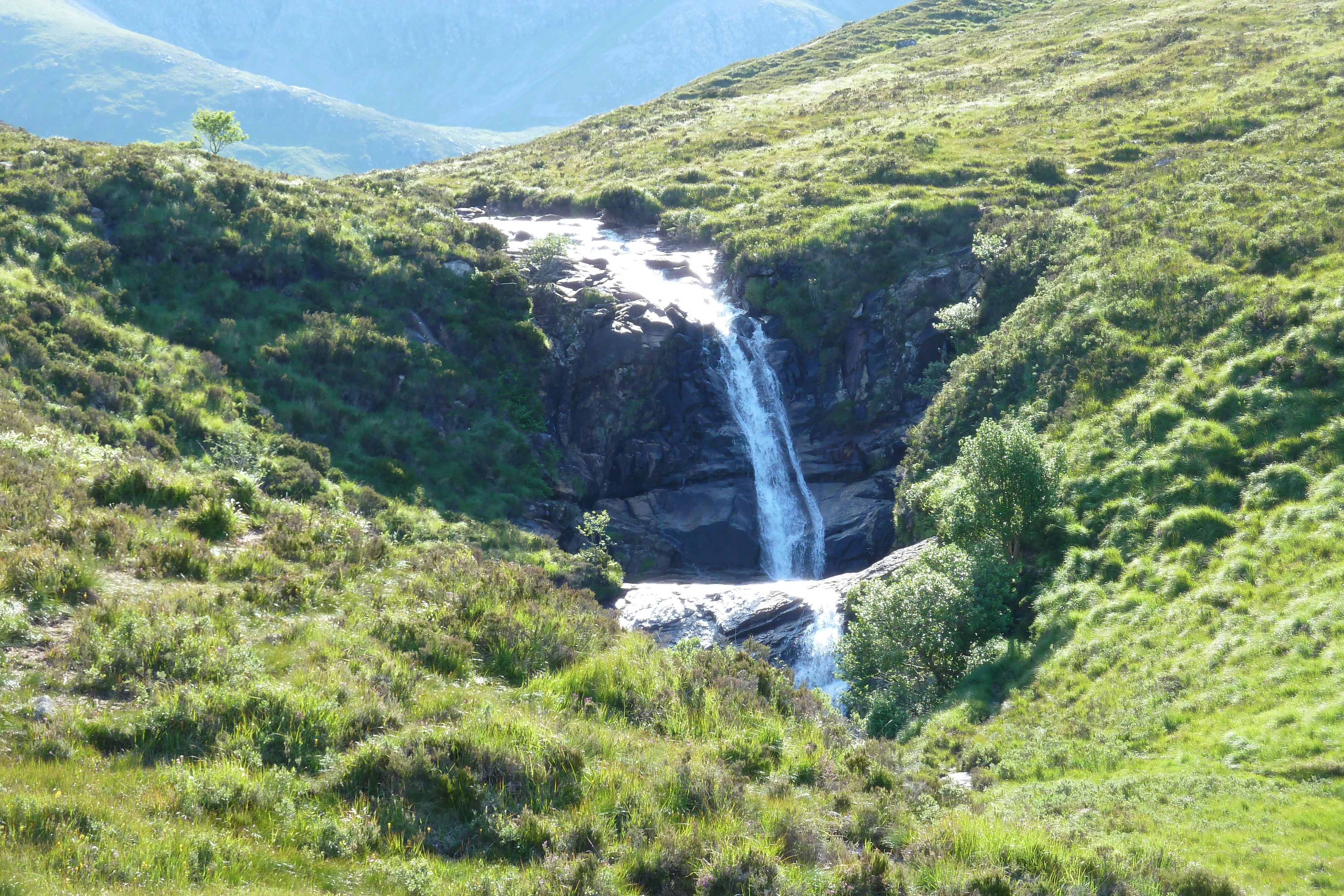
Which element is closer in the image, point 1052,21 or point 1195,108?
point 1195,108

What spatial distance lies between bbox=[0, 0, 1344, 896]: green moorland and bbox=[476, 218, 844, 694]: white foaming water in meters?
2.89

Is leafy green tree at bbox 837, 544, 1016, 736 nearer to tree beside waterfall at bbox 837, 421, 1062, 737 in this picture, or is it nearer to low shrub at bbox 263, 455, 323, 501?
tree beside waterfall at bbox 837, 421, 1062, 737

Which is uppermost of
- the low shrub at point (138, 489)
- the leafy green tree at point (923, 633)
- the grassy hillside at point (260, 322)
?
the grassy hillside at point (260, 322)

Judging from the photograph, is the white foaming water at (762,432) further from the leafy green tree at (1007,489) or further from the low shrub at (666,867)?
the low shrub at (666,867)

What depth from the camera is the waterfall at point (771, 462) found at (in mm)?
38750

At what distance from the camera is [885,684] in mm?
24969

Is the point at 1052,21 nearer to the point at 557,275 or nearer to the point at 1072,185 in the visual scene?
the point at 1072,185

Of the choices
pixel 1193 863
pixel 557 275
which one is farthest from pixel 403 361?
pixel 1193 863

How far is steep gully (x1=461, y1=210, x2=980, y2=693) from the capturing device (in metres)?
38.2

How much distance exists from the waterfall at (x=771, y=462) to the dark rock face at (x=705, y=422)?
17.7 inches

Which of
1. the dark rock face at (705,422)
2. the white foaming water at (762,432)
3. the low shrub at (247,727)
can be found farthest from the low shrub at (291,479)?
the low shrub at (247,727)

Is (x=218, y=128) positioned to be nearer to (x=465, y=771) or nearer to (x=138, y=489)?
(x=138, y=489)

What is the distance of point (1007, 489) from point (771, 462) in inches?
668

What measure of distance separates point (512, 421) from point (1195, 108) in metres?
53.6
